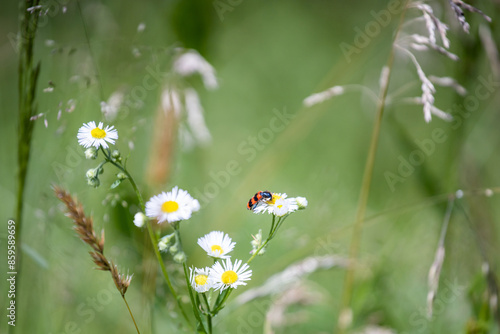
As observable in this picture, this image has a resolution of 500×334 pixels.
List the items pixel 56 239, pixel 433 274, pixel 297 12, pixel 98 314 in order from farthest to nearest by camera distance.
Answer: pixel 297 12 → pixel 56 239 → pixel 98 314 → pixel 433 274

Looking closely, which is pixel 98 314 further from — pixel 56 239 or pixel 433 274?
pixel 433 274

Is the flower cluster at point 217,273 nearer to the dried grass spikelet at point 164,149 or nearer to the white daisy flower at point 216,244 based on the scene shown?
the white daisy flower at point 216,244

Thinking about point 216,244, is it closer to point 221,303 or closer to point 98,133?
point 221,303

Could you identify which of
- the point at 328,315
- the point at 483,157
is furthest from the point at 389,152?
the point at 328,315

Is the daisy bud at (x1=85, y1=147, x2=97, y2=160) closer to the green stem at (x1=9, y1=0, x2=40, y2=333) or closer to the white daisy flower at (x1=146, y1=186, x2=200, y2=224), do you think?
the white daisy flower at (x1=146, y1=186, x2=200, y2=224)

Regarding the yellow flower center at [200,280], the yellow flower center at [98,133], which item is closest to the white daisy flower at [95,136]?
the yellow flower center at [98,133]
